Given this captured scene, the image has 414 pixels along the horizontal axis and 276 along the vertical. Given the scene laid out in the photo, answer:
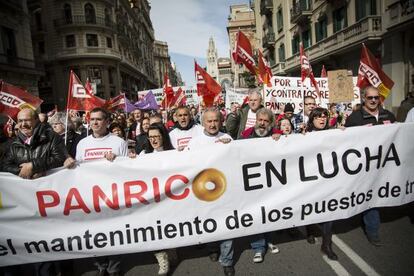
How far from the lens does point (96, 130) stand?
12.4 ft

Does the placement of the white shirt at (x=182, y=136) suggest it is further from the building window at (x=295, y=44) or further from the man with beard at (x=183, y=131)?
the building window at (x=295, y=44)

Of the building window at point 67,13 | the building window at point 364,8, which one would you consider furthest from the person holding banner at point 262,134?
the building window at point 67,13

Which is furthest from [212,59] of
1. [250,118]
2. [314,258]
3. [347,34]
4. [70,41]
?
[314,258]

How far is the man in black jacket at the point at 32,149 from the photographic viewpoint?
10.7 feet

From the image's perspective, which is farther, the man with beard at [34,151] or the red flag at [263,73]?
the red flag at [263,73]

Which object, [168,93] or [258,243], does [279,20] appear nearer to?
[168,93]

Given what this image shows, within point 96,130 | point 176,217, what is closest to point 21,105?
point 96,130

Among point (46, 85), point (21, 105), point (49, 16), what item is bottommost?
point (21, 105)

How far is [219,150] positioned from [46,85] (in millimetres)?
40619

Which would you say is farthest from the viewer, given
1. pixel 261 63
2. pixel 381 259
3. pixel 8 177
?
pixel 261 63

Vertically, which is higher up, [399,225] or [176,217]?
[176,217]

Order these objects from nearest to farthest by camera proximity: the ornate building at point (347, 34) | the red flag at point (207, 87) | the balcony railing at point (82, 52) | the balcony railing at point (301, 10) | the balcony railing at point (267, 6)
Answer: the red flag at point (207, 87) < the ornate building at point (347, 34) < the balcony railing at point (301, 10) < the balcony railing at point (267, 6) < the balcony railing at point (82, 52)

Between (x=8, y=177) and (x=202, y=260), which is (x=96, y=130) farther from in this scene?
(x=202, y=260)

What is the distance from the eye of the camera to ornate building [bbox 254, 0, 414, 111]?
539 inches
